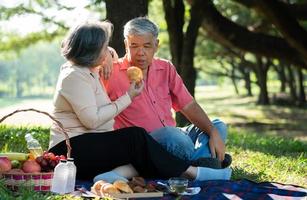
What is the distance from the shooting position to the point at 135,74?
471cm

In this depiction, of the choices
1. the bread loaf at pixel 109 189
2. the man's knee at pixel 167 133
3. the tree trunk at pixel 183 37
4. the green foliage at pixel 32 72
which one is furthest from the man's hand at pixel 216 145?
the green foliage at pixel 32 72

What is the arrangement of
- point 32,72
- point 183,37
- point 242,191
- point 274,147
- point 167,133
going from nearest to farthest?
point 242,191 → point 167,133 → point 274,147 → point 183,37 → point 32,72

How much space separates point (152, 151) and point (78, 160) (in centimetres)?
61

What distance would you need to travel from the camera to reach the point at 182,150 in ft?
15.8

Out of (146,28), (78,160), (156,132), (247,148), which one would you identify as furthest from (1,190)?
(247,148)

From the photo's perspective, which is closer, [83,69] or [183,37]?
[83,69]

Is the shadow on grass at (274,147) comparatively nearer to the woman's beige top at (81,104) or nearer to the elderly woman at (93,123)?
the elderly woman at (93,123)

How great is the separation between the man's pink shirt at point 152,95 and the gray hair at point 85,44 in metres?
0.62

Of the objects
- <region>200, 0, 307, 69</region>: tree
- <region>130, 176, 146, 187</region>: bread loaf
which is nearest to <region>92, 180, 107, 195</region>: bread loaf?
<region>130, 176, 146, 187</region>: bread loaf

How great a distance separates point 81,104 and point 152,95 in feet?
3.28

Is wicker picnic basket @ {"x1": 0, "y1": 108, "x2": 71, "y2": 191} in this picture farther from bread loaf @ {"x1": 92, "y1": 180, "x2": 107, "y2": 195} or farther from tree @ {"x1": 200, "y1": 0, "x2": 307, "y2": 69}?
tree @ {"x1": 200, "y1": 0, "x2": 307, "y2": 69}

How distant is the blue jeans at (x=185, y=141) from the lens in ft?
15.6

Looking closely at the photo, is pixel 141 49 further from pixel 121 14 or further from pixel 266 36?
pixel 266 36

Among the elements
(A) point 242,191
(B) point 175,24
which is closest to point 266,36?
(B) point 175,24
